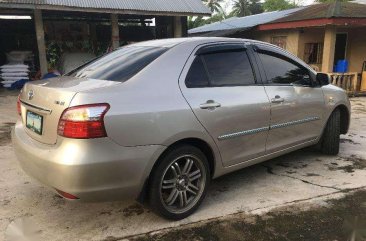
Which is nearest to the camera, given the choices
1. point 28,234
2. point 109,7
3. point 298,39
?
point 28,234

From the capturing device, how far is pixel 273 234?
3.16 metres

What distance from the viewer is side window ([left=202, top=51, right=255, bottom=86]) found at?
357 centimetres

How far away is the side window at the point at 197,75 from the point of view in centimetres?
333

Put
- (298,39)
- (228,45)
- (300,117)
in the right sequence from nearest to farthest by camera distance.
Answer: (228,45) < (300,117) < (298,39)

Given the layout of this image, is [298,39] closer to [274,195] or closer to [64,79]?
[274,195]

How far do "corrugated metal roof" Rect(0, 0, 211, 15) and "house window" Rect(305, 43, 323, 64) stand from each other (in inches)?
185

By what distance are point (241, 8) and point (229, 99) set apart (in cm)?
5760

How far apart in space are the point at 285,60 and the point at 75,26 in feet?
43.0

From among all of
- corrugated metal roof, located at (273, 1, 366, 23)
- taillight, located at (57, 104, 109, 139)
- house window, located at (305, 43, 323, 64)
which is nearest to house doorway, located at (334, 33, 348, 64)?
house window, located at (305, 43, 323, 64)

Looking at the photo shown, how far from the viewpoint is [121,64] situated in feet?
11.3

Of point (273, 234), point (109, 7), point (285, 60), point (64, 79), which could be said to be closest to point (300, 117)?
point (285, 60)

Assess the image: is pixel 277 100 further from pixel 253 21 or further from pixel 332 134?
pixel 253 21

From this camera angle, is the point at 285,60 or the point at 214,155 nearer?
the point at 214,155

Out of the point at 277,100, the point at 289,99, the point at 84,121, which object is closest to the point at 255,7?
the point at 289,99
